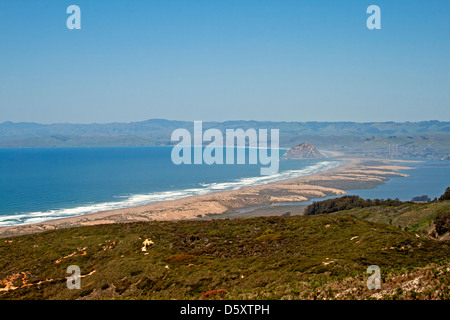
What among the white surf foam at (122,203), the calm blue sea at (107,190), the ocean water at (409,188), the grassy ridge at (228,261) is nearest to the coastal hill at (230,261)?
the grassy ridge at (228,261)

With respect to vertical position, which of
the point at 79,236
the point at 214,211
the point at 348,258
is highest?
the point at 348,258

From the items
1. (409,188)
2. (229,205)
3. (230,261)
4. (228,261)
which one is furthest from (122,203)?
(409,188)

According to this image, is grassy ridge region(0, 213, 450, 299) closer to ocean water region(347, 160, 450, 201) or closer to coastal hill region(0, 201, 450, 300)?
coastal hill region(0, 201, 450, 300)

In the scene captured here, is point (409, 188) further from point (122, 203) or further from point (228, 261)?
point (228, 261)

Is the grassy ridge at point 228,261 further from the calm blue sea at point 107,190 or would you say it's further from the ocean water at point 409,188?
the ocean water at point 409,188
